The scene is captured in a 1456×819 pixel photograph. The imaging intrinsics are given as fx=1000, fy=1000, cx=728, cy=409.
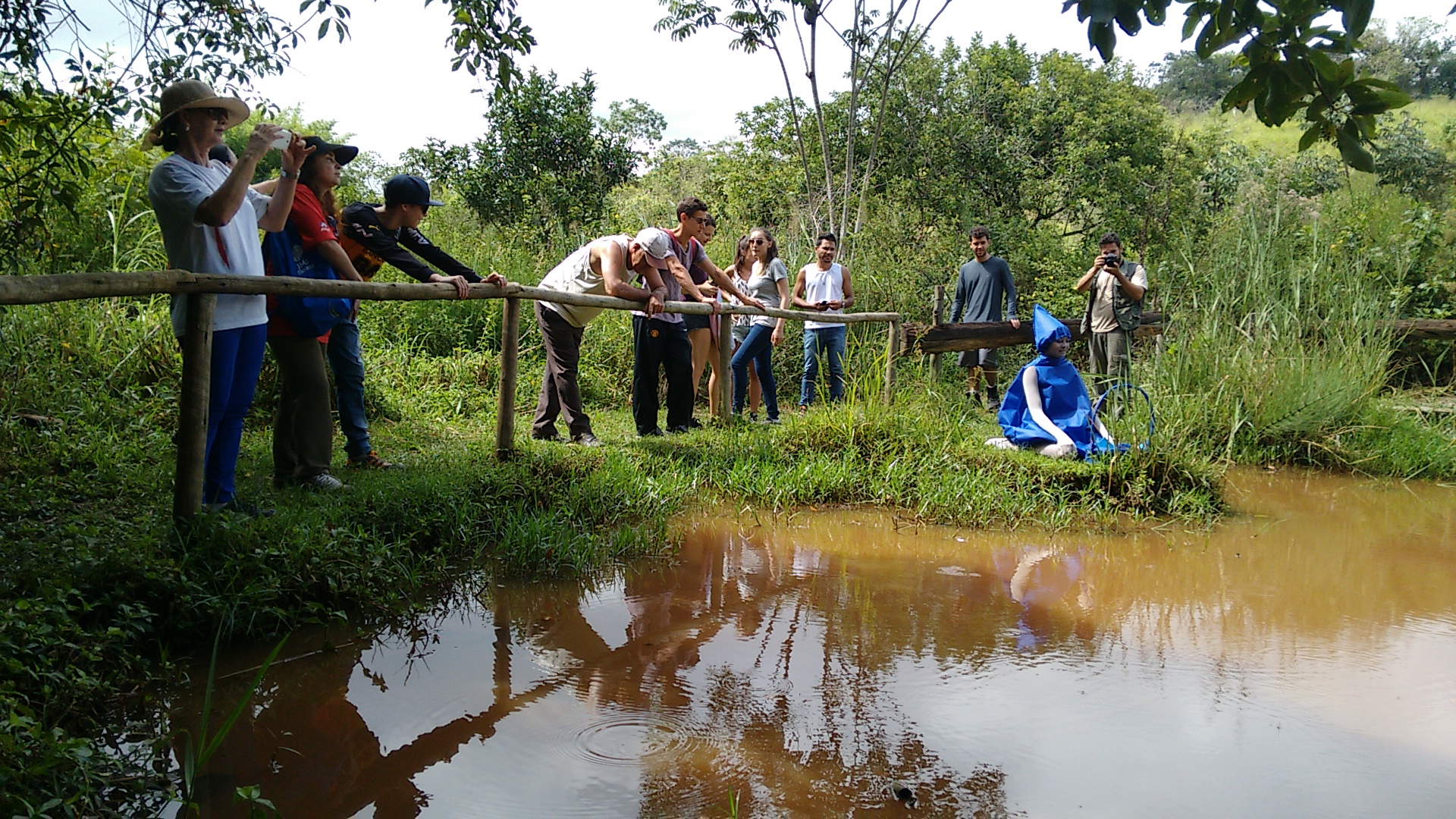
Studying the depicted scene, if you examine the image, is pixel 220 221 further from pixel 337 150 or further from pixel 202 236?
pixel 337 150

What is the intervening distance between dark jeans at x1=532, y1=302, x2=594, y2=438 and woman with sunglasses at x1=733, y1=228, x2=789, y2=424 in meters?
1.82

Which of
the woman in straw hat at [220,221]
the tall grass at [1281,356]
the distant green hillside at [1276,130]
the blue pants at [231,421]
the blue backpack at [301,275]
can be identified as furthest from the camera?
the distant green hillside at [1276,130]

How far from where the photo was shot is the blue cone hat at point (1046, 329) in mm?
6469

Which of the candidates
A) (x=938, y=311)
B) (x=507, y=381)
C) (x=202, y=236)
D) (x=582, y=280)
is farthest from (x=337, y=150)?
(x=938, y=311)

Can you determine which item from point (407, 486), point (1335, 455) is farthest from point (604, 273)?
point (1335, 455)

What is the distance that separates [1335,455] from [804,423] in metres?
4.14

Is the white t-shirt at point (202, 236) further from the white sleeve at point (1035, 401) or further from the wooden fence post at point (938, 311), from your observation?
the wooden fence post at point (938, 311)

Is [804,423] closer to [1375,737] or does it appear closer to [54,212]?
[1375,737]

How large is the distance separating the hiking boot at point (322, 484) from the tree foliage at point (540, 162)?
7196mm

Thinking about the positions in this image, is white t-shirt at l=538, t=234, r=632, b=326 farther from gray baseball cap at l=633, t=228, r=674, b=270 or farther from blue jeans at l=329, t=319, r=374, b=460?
blue jeans at l=329, t=319, r=374, b=460

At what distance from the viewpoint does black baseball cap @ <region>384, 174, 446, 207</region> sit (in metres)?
4.97

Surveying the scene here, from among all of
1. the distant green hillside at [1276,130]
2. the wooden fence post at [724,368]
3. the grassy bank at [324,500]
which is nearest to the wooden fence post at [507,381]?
the grassy bank at [324,500]

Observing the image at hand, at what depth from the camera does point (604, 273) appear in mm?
6074

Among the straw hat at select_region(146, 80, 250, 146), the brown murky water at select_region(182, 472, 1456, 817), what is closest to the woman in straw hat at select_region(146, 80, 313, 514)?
the straw hat at select_region(146, 80, 250, 146)
